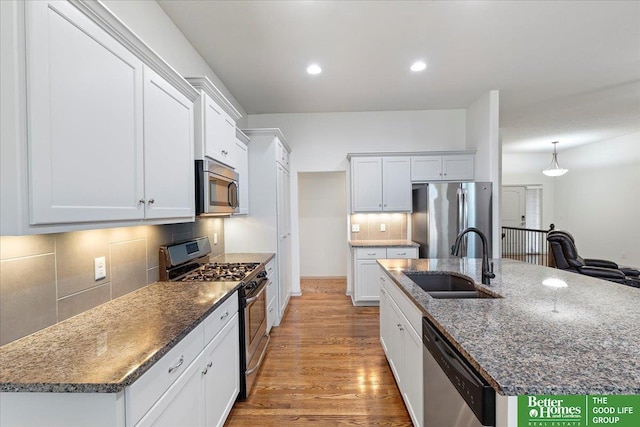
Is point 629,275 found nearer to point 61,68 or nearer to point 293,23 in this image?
point 293,23

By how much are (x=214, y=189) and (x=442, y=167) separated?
3471 mm

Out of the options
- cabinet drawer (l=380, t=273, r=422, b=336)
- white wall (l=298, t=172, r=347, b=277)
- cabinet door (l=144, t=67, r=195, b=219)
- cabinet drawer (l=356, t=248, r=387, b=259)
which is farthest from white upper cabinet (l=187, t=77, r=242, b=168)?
white wall (l=298, t=172, r=347, b=277)

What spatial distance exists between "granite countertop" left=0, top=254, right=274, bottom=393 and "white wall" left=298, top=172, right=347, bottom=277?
164 inches

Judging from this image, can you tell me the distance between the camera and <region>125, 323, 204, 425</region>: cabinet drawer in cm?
94

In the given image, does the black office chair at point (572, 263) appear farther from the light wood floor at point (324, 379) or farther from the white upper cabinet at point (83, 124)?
the white upper cabinet at point (83, 124)

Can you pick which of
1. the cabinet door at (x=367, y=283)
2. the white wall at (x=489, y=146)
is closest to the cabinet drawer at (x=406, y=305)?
the cabinet door at (x=367, y=283)

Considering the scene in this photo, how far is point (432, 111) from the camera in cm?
465

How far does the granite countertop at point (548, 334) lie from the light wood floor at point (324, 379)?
1.01 meters

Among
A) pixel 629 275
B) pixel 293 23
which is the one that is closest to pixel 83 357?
pixel 293 23

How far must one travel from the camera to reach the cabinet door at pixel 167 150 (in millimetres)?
1509

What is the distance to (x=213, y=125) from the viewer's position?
2270mm

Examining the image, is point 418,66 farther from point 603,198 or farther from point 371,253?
point 603,198

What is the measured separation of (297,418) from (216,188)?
71.4 inches

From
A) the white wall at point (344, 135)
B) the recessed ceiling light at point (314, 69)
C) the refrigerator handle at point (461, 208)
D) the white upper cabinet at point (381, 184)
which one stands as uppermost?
the recessed ceiling light at point (314, 69)
